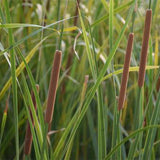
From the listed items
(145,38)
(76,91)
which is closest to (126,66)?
(145,38)

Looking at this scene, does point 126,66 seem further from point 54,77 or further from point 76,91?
point 76,91

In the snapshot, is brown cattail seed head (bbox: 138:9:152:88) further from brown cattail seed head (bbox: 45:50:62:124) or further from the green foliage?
brown cattail seed head (bbox: 45:50:62:124)

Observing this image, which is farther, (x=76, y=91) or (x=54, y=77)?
(x=76, y=91)

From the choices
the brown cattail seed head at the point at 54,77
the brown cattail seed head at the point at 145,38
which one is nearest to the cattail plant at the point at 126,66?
the brown cattail seed head at the point at 145,38

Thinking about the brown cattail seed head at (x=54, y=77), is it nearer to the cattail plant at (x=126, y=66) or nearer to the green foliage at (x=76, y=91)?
the green foliage at (x=76, y=91)

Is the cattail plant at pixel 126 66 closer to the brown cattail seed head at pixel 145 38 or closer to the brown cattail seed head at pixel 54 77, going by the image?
the brown cattail seed head at pixel 145 38

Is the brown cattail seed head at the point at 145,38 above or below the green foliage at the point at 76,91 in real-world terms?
above

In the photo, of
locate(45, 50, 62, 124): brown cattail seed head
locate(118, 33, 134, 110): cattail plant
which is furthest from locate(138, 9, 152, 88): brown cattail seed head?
locate(45, 50, 62, 124): brown cattail seed head

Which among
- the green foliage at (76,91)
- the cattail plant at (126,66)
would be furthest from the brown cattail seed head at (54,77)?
the cattail plant at (126,66)

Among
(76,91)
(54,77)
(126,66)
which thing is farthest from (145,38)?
(76,91)

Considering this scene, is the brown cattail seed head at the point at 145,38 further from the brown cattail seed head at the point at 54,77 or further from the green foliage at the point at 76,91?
the brown cattail seed head at the point at 54,77

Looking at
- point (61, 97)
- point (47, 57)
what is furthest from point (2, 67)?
point (61, 97)

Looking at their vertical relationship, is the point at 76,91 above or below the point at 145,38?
below

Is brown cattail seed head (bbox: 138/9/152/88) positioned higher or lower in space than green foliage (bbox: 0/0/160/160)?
higher
